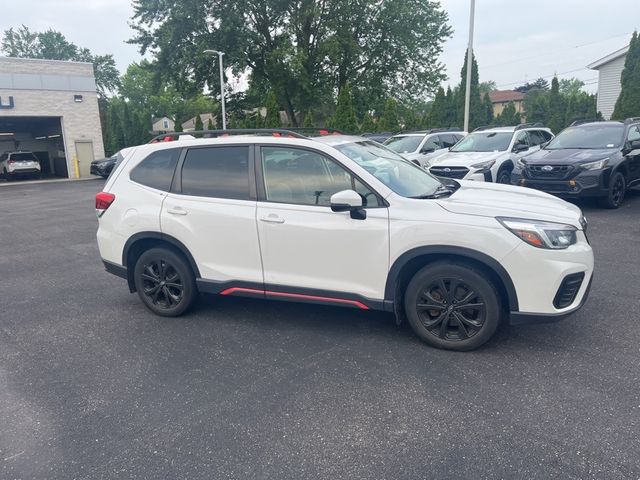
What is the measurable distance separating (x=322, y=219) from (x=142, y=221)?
1893mm

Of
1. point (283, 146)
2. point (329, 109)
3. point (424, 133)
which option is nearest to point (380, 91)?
point (329, 109)

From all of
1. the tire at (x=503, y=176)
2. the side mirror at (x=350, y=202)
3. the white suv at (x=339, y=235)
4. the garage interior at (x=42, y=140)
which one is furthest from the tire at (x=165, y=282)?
the garage interior at (x=42, y=140)

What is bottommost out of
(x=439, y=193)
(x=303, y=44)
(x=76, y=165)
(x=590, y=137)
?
(x=439, y=193)

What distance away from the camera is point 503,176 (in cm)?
1132

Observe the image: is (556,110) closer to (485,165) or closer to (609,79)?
(609,79)

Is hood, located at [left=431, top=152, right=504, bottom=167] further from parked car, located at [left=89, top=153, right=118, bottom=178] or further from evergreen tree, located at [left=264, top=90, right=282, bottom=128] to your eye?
parked car, located at [left=89, top=153, right=118, bottom=178]

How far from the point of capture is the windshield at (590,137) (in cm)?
1012

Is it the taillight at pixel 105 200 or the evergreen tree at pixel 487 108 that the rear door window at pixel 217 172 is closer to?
the taillight at pixel 105 200

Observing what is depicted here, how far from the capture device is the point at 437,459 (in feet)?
8.87

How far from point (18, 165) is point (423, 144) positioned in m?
24.9

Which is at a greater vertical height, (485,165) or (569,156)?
(569,156)

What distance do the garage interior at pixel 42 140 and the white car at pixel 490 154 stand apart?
86.3 ft

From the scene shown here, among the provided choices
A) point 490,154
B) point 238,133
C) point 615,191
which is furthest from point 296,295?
point 490,154

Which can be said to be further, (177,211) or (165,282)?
(165,282)
